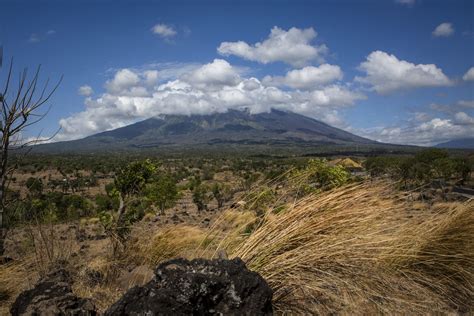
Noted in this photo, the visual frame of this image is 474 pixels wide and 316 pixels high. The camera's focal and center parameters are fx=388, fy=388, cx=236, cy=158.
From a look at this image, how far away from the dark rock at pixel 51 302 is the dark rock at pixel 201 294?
0.49 meters

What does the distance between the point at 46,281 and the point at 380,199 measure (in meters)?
2.78

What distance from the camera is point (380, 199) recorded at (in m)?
3.51

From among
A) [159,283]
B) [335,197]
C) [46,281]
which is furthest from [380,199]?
[46,281]

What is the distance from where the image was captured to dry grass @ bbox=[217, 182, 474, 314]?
108 inches

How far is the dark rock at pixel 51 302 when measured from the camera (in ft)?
7.95

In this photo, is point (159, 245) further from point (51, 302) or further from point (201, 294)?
point (201, 294)

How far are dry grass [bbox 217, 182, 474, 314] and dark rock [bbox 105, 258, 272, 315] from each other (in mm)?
420

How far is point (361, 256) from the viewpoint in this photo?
303 cm

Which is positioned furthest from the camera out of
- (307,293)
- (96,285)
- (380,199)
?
(96,285)

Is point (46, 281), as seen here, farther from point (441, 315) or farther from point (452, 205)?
point (452, 205)

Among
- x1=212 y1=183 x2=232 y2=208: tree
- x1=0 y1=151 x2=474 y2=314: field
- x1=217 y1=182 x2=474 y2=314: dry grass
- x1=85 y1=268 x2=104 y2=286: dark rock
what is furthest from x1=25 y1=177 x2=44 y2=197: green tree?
x1=212 y1=183 x2=232 y2=208: tree

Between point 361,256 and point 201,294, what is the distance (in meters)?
1.44

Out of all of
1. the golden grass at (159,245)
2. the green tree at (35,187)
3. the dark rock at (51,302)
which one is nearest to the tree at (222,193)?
the green tree at (35,187)

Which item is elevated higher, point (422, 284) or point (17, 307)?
point (17, 307)
